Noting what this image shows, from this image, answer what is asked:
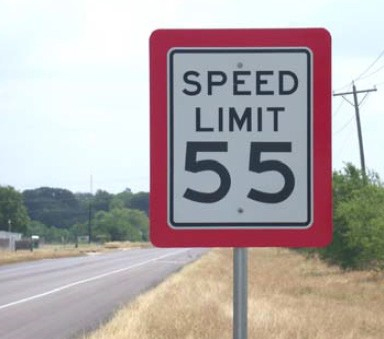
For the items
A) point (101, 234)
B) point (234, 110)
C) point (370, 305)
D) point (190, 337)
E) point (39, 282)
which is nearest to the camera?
point (234, 110)

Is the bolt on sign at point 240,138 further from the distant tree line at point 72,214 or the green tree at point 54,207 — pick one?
the green tree at point 54,207

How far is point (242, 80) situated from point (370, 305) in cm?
2033

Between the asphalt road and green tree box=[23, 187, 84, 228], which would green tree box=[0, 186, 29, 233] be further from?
the asphalt road

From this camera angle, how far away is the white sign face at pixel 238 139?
362 cm

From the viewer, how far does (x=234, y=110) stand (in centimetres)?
362

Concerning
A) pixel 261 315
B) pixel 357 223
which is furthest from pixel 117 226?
pixel 261 315

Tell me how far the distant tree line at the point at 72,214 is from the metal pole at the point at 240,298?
139m

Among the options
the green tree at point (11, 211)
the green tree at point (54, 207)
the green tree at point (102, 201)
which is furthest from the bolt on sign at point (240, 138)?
the green tree at point (54, 207)

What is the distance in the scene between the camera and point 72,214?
18850 centimetres

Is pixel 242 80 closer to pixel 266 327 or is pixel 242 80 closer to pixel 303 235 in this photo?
pixel 303 235

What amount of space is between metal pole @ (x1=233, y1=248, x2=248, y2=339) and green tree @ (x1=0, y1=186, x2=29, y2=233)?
139 metres

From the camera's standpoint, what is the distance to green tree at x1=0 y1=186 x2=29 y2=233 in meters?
141

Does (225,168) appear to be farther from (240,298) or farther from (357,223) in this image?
(357,223)

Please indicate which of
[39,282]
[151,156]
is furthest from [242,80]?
[39,282]
